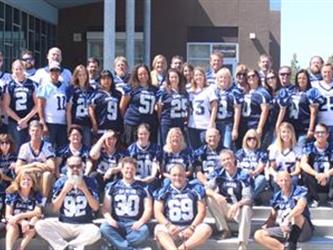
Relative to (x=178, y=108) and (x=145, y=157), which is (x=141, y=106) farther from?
(x=145, y=157)

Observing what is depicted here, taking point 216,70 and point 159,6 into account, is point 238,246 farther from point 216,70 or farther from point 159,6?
point 159,6

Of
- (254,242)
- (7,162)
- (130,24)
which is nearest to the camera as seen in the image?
(254,242)

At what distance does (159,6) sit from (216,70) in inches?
583

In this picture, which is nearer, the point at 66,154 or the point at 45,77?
the point at 66,154

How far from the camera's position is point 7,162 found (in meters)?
9.38

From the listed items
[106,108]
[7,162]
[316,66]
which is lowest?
[7,162]

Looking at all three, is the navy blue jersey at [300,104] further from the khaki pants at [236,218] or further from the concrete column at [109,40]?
the concrete column at [109,40]

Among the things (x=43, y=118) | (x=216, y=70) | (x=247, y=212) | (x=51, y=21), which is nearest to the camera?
(x=247, y=212)

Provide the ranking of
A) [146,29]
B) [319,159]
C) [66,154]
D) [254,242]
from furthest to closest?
[146,29]
[319,159]
[66,154]
[254,242]

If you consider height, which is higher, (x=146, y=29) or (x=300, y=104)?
(x=146, y=29)

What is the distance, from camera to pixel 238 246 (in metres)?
8.58

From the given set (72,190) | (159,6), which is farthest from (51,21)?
(72,190)

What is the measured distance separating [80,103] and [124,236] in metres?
2.22

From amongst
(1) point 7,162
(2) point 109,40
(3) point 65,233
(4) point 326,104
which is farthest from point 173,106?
(2) point 109,40
